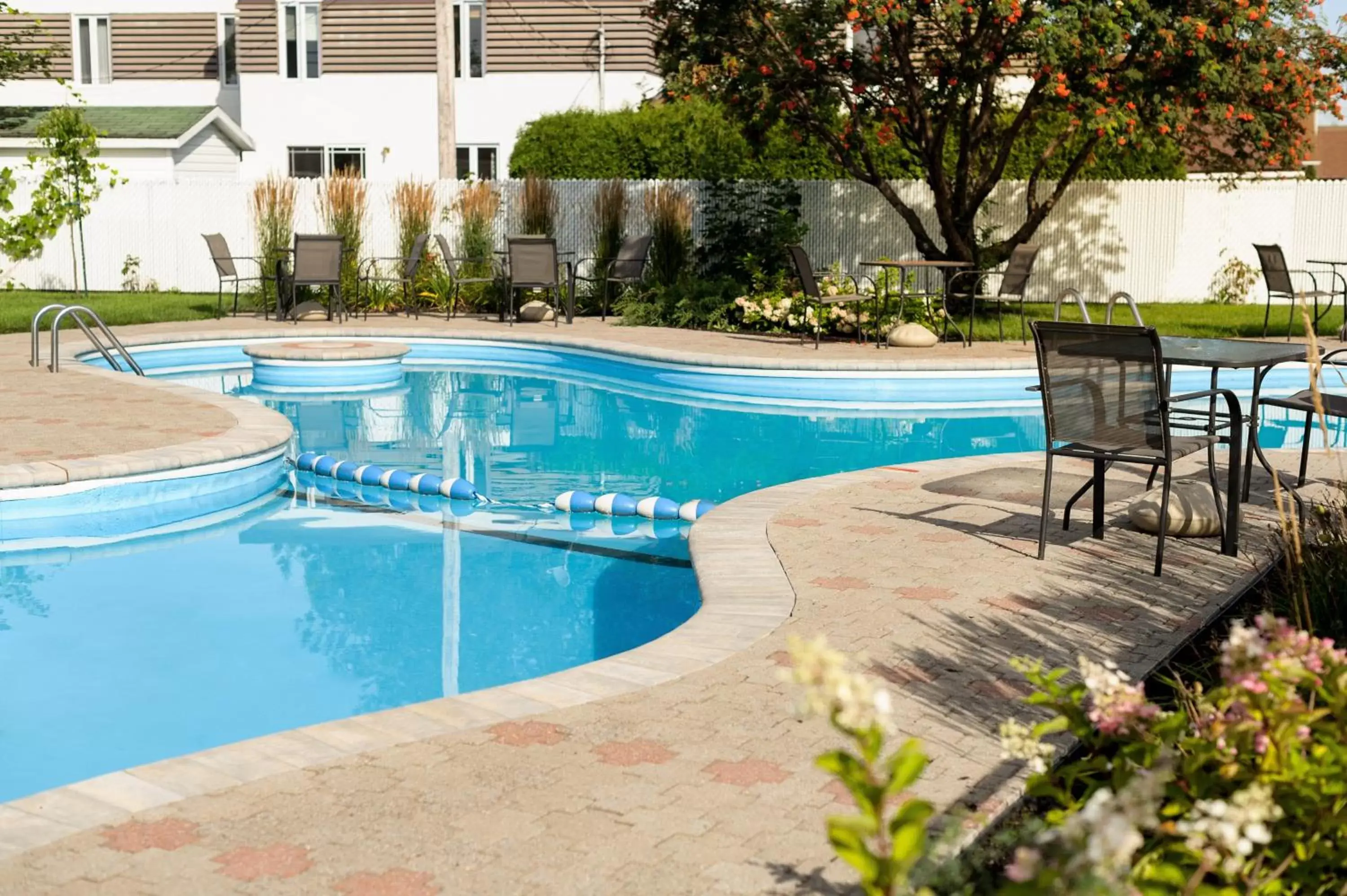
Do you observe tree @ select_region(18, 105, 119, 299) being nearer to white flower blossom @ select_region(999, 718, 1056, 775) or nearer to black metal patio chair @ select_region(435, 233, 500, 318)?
black metal patio chair @ select_region(435, 233, 500, 318)

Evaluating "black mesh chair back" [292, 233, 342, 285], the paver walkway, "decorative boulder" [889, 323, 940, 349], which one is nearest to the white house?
"black mesh chair back" [292, 233, 342, 285]

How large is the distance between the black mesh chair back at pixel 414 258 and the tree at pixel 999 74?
3696 millimetres

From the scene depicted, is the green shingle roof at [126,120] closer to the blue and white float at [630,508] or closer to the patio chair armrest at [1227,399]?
the blue and white float at [630,508]

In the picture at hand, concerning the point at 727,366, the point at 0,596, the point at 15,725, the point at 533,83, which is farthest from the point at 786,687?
the point at 533,83

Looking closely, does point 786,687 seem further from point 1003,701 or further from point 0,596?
point 0,596

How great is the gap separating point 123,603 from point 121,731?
159 cm

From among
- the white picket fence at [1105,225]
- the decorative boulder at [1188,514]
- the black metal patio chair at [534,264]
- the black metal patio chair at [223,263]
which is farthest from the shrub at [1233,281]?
the decorative boulder at [1188,514]

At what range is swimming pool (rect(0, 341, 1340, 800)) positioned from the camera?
5.00 metres

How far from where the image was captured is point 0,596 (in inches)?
245

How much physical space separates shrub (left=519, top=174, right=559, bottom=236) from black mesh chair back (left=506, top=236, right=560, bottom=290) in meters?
2.02

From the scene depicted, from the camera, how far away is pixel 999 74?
46.2 feet

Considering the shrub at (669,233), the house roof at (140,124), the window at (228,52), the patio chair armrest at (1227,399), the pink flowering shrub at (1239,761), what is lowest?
the pink flowering shrub at (1239,761)

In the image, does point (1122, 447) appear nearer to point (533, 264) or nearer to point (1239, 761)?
point (1239, 761)

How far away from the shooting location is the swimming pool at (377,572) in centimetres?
500
